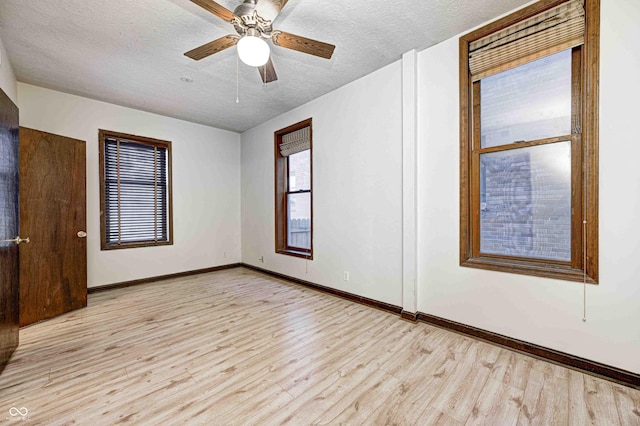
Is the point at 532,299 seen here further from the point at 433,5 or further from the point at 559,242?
the point at 433,5

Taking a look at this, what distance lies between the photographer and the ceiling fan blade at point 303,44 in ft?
6.81

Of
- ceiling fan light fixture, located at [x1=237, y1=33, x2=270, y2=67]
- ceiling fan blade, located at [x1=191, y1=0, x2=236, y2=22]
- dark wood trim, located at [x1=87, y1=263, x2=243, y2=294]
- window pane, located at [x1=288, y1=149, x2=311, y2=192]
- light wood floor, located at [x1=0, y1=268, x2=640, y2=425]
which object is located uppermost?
ceiling fan blade, located at [x1=191, y1=0, x2=236, y2=22]

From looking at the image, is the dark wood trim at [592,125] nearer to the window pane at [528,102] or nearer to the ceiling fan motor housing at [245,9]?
the window pane at [528,102]

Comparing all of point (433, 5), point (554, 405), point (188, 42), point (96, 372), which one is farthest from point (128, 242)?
point (554, 405)

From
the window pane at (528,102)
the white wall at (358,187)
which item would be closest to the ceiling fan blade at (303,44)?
the white wall at (358,187)

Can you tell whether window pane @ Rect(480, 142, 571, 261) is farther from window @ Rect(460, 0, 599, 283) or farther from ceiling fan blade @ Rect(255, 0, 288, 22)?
ceiling fan blade @ Rect(255, 0, 288, 22)

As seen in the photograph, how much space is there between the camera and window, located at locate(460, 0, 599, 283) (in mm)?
2045

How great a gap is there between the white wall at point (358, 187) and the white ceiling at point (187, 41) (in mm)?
302

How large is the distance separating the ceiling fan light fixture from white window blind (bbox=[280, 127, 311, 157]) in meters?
2.35

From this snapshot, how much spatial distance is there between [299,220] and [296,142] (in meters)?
1.32

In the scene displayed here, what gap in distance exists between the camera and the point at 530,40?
2.25 meters

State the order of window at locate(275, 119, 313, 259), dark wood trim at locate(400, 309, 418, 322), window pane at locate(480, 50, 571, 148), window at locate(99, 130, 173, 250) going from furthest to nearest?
1. window at locate(275, 119, 313, 259)
2. window at locate(99, 130, 173, 250)
3. dark wood trim at locate(400, 309, 418, 322)
4. window pane at locate(480, 50, 571, 148)

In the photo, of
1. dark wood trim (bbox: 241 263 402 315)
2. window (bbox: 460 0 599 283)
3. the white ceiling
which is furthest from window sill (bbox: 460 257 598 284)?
the white ceiling

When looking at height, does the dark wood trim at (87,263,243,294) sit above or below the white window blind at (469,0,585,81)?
below
